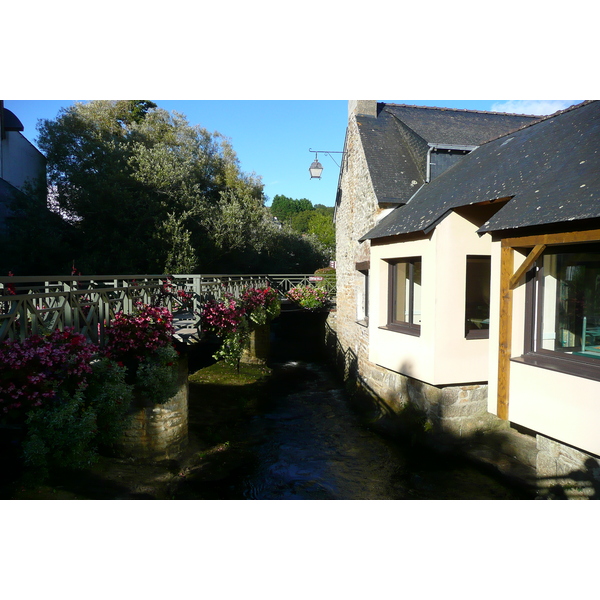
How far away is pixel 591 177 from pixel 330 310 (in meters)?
14.8

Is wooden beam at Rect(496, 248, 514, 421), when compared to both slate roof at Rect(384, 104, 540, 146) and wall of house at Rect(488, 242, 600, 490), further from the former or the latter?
slate roof at Rect(384, 104, 540, 146)

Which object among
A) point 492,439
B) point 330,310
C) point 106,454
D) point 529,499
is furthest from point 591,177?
point 330,310

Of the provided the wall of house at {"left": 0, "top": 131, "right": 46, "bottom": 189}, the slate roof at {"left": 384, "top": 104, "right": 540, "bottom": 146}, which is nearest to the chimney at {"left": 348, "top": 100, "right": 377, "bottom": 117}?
the slate roof at {"left": 384, "top": 104, "right": 540, "bottom": 146}

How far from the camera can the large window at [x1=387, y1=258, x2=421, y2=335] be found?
9.28 m

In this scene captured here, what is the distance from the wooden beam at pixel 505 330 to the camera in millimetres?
6156

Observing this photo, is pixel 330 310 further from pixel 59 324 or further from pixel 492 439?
pixel 59 324

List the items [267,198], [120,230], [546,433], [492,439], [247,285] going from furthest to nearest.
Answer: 1. [267,198]
2. [120,230]
3. [247,285]
4. [492,439]
5. [546,433]

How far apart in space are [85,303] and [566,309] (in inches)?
242

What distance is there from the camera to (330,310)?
20.0 meters

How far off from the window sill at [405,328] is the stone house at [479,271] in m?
0.06

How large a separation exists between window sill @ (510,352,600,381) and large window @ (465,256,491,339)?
7.96ft

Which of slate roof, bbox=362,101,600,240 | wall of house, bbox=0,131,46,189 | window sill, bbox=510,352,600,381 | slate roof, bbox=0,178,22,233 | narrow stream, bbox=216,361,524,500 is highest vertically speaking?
wall of house, bbox=0,131,46,189

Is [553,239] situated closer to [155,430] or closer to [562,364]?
[562,364]

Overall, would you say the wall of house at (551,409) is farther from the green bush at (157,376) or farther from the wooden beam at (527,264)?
the green bush at (157,376)
